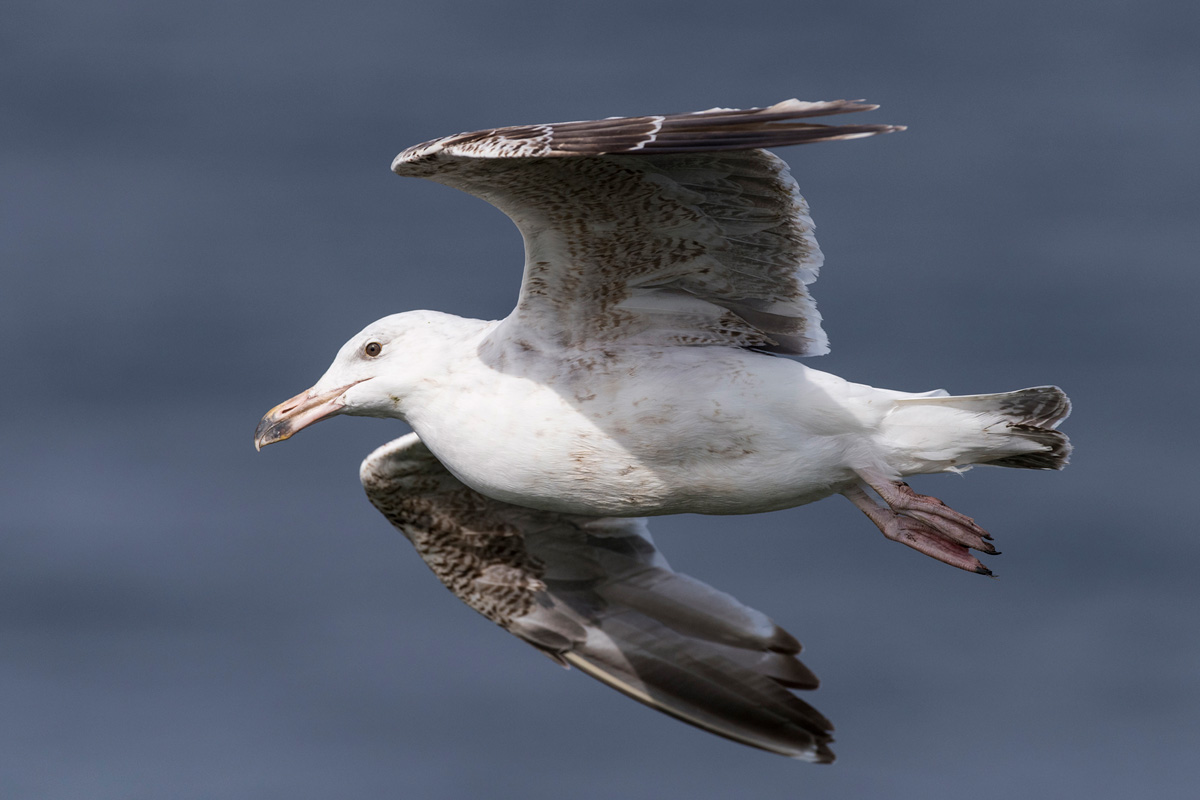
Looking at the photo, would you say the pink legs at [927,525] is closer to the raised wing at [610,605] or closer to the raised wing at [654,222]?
the raised wing at [654,222]

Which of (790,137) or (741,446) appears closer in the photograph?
(790,137)

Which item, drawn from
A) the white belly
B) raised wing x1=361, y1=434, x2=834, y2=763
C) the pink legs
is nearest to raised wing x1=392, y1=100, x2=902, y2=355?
the white belly

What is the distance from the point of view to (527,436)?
10352 mm

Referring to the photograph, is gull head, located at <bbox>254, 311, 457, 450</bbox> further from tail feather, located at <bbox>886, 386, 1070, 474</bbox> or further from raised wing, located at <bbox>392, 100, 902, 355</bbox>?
tail feather, located at <bbox>886, 386, 1070, 474</bbox>

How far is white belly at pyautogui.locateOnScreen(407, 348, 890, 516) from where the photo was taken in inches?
404

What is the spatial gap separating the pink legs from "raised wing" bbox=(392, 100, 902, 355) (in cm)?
101

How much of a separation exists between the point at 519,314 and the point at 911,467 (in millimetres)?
2531

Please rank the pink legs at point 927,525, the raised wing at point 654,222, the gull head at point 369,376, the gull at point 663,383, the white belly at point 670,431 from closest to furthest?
the raised wing at point 654,222
the gull at point 663,383
the pink legs at point 927,525
the white belly at point 670,431
the gull head at point 369,376

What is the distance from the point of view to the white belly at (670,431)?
10273 mm

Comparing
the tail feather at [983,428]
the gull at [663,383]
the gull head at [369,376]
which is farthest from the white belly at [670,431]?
the gull head at [369,376]

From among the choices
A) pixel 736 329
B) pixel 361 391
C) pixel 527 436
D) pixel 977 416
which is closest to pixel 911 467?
pixel 977 416

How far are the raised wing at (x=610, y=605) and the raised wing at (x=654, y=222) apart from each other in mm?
2146

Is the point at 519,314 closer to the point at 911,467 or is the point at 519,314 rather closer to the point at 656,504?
the point at 656,504

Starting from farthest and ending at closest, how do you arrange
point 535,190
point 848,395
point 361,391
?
point 361,391
point 848,395
point 535,190
